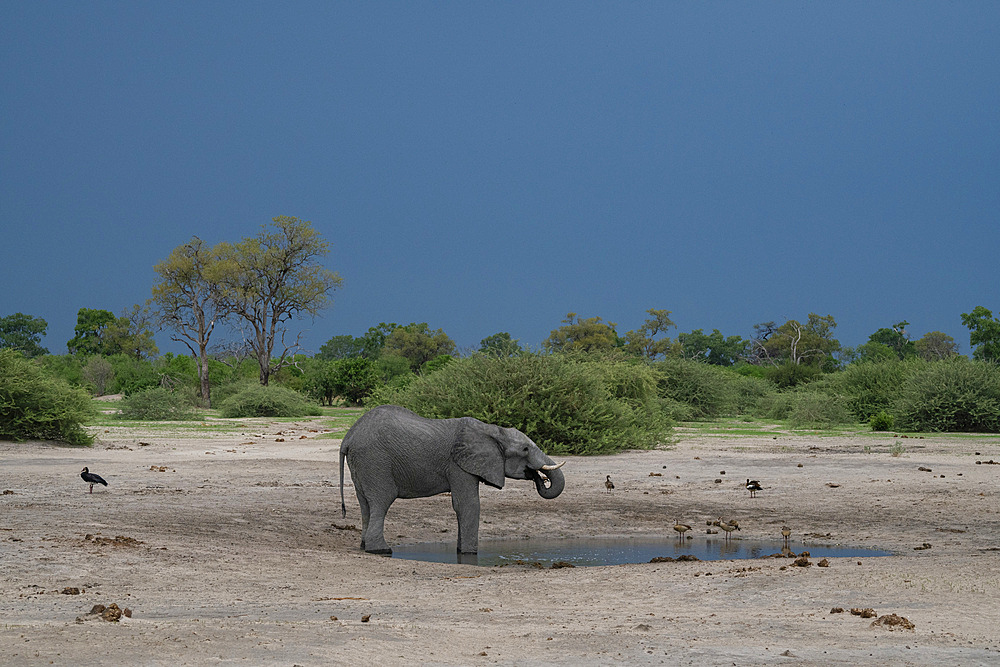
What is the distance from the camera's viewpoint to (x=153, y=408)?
39906 mm

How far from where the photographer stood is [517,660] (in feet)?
19.0

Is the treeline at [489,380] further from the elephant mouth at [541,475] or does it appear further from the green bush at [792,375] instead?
the elephant mouth at [541,475]

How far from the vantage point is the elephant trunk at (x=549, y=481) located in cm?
1158

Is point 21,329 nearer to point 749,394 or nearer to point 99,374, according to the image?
point 99,374

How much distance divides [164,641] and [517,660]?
2.12 m

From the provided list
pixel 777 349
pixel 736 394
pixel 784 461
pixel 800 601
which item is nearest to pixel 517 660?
pixel 800 601

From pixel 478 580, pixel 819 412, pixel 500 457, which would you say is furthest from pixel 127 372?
pixel 478 580

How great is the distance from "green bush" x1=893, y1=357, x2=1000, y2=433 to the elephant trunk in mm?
25350

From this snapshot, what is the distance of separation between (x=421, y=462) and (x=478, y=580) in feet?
8.02

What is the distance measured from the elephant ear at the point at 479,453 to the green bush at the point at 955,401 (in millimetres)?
26065

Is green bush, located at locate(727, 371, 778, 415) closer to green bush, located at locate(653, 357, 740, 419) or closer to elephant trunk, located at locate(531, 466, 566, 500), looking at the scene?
green bush, located at locate(653, 357, 740, 419)

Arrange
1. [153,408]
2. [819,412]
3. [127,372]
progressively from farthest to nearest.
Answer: [127,372] < [153,408] < [819,412]

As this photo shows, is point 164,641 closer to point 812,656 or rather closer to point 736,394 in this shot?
point 812,656

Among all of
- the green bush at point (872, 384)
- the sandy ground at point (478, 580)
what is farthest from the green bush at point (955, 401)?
the sandy ground at point (478, 580)
